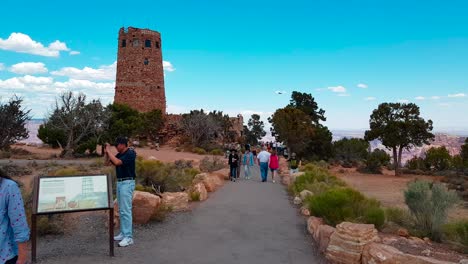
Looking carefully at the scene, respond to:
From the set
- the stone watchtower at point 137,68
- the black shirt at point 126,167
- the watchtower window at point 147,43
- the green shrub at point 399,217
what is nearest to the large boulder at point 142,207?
the black shirt at point 126,167

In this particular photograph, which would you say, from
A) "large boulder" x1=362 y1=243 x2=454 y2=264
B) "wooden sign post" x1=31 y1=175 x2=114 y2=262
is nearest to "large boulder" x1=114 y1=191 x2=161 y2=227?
"wooden sign post" x1=31 y1=175 x2=114 y2=262

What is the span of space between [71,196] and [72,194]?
0.04 metres

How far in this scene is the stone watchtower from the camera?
4703cm

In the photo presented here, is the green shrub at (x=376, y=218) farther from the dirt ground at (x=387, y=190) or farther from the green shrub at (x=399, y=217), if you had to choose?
the dirt ground at (x=387, y=190)

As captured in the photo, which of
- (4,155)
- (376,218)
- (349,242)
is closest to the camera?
(349,242)

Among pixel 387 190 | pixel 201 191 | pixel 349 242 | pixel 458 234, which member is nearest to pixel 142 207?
pixel 201 191

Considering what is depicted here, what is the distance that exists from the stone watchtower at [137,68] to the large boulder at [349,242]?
141 feet

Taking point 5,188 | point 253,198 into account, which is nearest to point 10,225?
point 5,188

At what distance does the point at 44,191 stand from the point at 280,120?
34.9m

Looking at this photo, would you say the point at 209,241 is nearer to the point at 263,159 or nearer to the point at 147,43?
the point at 263,159

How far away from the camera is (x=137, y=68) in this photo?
4697 cm

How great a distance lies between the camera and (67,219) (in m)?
9.09

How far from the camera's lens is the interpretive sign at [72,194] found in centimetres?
621

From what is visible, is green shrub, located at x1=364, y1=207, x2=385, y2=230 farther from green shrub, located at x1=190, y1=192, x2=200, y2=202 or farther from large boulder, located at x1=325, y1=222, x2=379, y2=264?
green shrub, located at x1=190, y1=192, x2=200, y2=202
